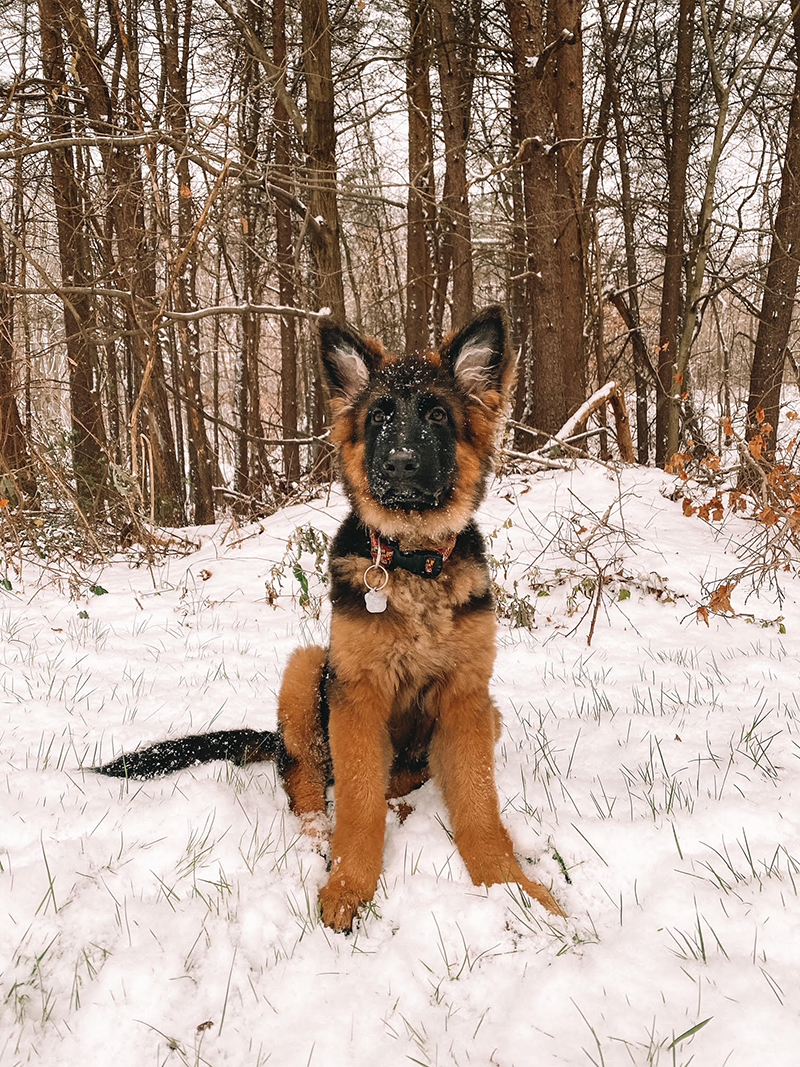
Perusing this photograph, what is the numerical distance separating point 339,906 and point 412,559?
1236 mm

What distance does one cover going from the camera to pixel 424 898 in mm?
2242

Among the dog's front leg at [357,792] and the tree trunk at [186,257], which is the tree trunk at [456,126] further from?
the dog's front leg at [357,792]

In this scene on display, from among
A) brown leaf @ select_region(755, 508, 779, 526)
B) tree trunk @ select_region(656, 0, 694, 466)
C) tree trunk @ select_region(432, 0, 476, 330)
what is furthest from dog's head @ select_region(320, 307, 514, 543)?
tree trunk @ select_region(656, 0, 694, 466)

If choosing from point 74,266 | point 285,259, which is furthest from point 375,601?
point 285,259

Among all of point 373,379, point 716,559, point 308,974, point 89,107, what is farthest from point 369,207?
point 308,974

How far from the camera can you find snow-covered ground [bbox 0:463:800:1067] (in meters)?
1.69

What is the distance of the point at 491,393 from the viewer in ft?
9.82

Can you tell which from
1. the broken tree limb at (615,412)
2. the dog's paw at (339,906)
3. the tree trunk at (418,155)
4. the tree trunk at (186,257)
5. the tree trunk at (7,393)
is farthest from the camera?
the tree trunk at (418,155)

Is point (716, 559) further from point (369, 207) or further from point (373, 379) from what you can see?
point (369, 207)

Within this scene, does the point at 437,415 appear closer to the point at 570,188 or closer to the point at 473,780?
the point at 473,780

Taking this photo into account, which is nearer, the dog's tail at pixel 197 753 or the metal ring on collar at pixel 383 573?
the metal ring on collar at pixel 383 573

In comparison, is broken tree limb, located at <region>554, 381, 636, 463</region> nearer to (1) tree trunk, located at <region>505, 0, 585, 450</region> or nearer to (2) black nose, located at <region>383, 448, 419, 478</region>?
(1) tree trunk, located at <region>505, 0, 585, 450</region>

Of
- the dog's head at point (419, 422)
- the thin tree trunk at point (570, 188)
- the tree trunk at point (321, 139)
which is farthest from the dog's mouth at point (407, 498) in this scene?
the thin tree trunk at point (570, 188)

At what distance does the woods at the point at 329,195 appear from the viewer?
278 inches
